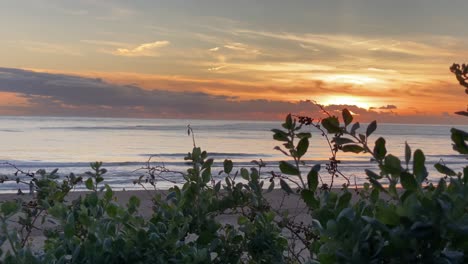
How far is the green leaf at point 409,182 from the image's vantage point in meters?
1.32

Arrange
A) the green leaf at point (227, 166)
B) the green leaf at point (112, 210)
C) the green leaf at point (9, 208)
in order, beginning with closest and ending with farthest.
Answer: the green leaf at point (9, 208) < the green leaf at point (112, 210) < the green leaf at point (227, 166)

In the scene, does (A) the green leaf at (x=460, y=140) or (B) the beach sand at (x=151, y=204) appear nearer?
(A) the green leaf at (x=460, y=140)

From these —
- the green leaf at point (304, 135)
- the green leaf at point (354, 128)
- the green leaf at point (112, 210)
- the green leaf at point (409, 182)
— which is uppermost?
the green leaf at point (354, 128)

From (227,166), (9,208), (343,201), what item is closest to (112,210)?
(9,208)

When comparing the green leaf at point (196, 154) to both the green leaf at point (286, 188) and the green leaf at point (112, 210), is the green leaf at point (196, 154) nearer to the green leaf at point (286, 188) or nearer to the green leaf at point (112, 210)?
the green leaf at point (112, 210)

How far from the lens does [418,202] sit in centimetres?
129

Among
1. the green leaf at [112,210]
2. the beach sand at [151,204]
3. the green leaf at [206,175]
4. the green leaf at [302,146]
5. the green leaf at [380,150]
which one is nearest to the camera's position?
the green leaf at [380,150]

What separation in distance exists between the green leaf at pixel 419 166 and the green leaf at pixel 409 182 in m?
0.01

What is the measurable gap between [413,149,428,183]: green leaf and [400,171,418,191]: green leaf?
14 mm

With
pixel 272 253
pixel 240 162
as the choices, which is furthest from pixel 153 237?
pixel 240 162

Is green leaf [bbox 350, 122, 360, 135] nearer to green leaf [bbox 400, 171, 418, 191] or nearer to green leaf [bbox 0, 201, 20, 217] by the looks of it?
green leaf [bbox 400, 171, 418, 191]

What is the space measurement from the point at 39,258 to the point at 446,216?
55.8 inches

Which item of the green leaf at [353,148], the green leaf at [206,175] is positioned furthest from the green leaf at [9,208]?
the green leaf at [353,148]

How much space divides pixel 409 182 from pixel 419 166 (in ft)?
0.14
